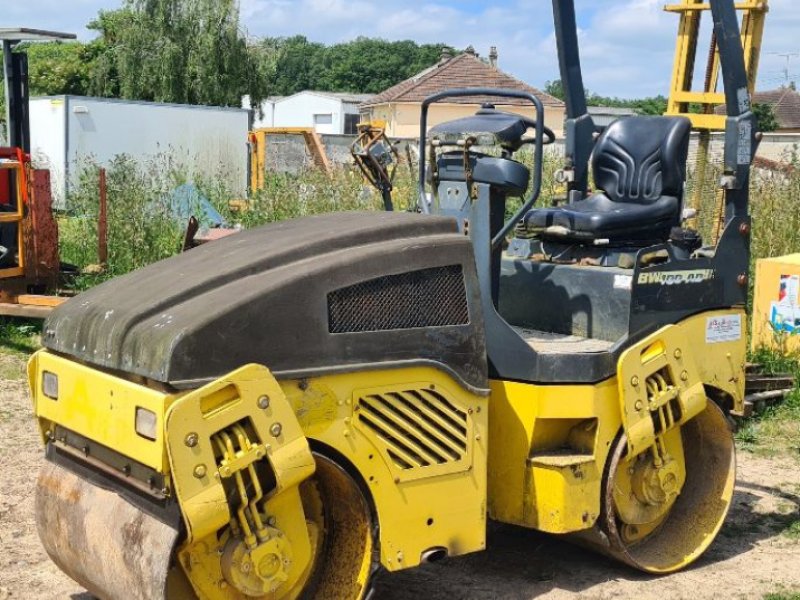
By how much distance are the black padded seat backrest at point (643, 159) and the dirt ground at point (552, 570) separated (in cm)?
171

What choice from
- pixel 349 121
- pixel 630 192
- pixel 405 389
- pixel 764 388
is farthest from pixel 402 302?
pixel 349 121

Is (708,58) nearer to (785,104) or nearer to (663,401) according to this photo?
(663,401)

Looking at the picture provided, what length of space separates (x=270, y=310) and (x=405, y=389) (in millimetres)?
606

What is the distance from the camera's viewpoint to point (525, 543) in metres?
5.12

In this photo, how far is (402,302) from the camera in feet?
12.8

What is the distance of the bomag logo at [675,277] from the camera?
4.67m

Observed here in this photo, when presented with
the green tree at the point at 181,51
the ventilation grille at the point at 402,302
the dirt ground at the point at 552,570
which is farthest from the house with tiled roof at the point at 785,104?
the ventilation grille at the point at 402,302

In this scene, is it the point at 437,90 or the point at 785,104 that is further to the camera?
the point at 785,104

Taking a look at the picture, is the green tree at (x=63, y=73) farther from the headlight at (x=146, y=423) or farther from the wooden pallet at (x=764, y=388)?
the headlight at (x=146, y=423)

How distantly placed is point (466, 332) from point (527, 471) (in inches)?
27.7

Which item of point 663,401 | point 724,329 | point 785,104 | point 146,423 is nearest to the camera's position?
point 146,423

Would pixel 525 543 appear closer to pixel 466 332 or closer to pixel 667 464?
pixel 667 464

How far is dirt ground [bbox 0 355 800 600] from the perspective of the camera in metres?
4.55

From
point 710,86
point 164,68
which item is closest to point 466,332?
point 710,86
